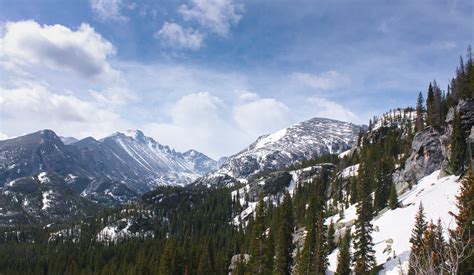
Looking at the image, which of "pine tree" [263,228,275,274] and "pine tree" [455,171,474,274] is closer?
"pine tree" [455,171,474,274]

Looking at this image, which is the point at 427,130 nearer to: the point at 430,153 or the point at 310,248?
the point at 430,153

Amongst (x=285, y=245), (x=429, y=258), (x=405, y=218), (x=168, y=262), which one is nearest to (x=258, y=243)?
(x=285, y=245)

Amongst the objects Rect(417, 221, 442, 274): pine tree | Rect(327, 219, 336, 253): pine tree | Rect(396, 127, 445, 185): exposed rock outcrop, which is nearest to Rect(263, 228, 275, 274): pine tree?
Rect(327, 219, 336, 253): pine tree

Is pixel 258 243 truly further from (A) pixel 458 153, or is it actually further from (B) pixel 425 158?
(B) pixel 425 158

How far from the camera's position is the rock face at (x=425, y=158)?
96812 millimetres

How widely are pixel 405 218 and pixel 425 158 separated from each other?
3428cm

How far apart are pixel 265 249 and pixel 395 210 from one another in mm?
35410

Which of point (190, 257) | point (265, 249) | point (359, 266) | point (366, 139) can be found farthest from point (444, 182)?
point (366, 139)

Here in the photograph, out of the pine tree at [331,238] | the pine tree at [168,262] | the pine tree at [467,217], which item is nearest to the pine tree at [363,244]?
the pine tree at [331,238]

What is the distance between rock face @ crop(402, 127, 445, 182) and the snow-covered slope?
34.6ft

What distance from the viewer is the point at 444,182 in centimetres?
7806

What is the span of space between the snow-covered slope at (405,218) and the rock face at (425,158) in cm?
1055

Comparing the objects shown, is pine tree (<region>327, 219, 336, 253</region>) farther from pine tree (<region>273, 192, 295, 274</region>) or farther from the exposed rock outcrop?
the exposed rock outcrop

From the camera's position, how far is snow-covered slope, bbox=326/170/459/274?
62.1 metres
